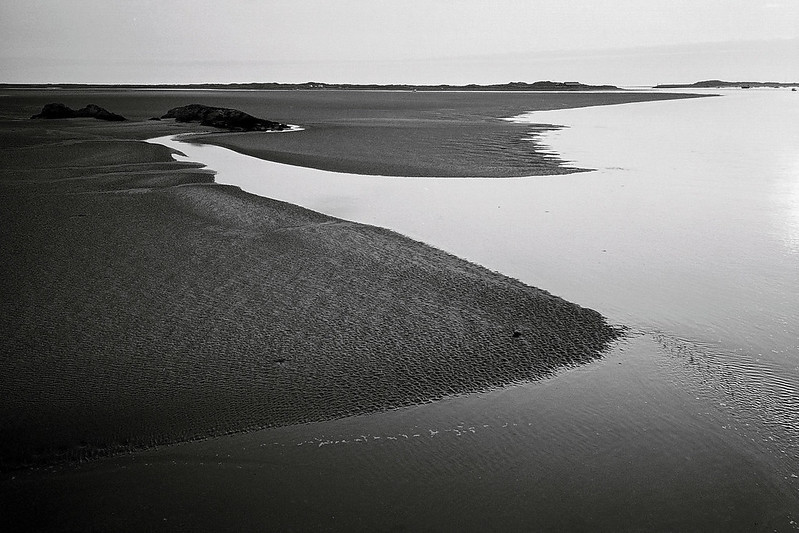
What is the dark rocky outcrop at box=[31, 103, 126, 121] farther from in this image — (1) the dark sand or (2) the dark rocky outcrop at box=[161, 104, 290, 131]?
(1) the dark sand

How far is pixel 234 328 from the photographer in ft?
18.2

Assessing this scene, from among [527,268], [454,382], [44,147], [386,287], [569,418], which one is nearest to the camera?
[569,418]

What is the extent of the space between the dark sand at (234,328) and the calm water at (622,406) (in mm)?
357

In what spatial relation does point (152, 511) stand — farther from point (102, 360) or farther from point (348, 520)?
point (102, 360)

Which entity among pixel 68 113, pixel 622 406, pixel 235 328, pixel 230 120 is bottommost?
pixel 622 406

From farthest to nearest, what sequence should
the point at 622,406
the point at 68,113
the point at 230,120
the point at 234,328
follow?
1. the point at 68,113
2. the point at 230,120
3. the point at 234,328
4. the point at 622,406

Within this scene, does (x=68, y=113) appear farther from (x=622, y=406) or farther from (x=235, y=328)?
(x=622, y=406)

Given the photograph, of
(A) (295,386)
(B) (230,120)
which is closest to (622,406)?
(A) (295,386)

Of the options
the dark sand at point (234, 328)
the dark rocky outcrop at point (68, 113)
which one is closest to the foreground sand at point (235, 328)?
the dark sand at point (234, 328)

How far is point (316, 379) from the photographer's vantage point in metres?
4.68

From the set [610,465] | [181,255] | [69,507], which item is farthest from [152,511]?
[181,255]

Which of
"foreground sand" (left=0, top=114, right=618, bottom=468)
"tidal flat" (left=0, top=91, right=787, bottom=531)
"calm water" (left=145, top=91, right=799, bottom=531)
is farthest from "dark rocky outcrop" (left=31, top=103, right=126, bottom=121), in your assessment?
"tidal flat" (left=0, top=91, right=787, bottom=531)

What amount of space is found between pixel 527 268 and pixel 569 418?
3399mm

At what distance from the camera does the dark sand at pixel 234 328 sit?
13.9 feet
